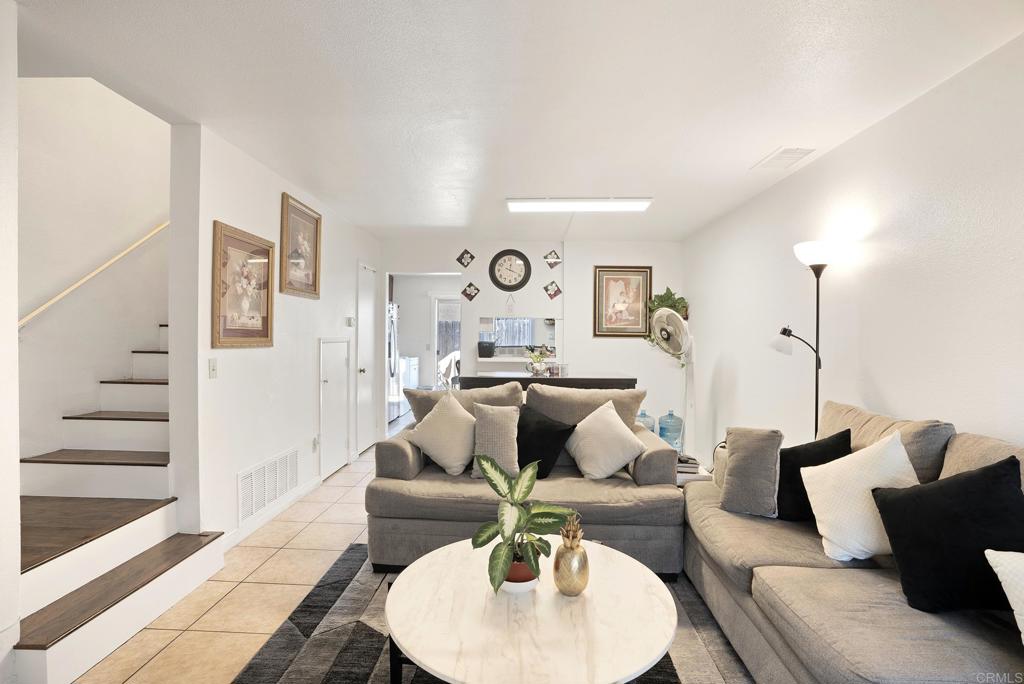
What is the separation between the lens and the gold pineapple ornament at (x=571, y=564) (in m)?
1.75

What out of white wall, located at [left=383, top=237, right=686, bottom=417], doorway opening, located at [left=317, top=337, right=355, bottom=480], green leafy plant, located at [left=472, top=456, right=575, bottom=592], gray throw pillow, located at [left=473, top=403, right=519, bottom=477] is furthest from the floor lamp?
doorway opening, located at [left=317, top=337, right=355, bottom=480]

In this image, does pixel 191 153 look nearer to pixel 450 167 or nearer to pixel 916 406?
pixel 450 167

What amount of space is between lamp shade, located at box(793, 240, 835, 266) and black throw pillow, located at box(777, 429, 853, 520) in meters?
1.07

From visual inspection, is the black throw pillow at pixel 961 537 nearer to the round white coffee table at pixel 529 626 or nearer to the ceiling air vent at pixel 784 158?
the round white coffee table at pixel 529 626

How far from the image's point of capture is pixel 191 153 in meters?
3.00

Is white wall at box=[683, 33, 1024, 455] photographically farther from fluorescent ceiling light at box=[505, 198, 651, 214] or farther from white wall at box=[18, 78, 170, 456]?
white wall at box=[18, 78, 170, 456]

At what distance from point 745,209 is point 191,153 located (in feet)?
13.5

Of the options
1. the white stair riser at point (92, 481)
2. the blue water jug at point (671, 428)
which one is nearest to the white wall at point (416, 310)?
the blue water jug at point (671, 428)

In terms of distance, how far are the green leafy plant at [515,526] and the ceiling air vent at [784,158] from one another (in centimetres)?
271

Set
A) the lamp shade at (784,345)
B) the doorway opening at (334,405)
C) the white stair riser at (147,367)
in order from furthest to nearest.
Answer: the doorway opening at (334,405) → the white stair riser at (147,367) → the lamp shade at (784,345)

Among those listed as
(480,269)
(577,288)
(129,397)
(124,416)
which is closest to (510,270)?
(480,269)

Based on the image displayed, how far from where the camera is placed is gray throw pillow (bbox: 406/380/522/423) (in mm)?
3627

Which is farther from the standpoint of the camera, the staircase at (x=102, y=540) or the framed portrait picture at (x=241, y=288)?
the framed portrait picture at (x=241, y=288)

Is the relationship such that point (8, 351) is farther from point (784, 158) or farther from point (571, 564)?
point (784, 158)
